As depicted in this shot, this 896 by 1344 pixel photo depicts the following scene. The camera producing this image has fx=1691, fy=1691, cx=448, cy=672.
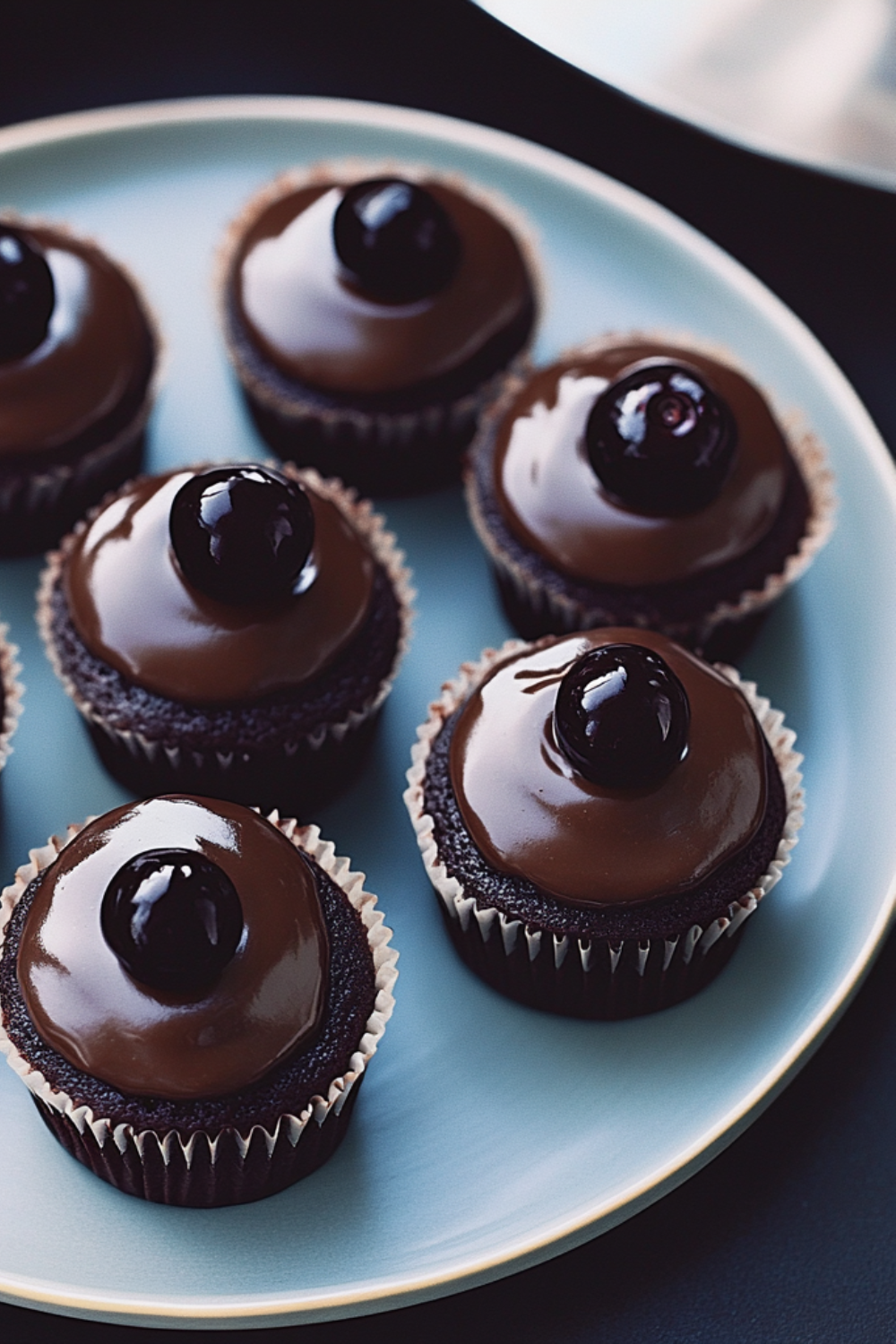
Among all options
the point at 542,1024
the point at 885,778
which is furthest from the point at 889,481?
the point at 542,1024

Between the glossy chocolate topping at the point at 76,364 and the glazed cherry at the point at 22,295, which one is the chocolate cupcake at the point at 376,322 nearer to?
the glossy chocolate topping at the point at 76,364

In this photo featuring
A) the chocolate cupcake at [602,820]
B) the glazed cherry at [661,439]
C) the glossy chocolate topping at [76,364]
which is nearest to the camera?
the chocolate cupcake at [602,820]

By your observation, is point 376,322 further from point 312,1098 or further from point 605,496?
point 312,1098

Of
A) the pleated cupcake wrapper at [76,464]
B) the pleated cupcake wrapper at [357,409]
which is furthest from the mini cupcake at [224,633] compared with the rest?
the pleated cupcake wrapper at [357,409]

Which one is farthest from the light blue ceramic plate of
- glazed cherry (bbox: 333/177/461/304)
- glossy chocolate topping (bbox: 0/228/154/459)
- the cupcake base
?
glazed cherry (bbox: 333/177/461/304)

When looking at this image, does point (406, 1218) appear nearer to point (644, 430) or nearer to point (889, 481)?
point (644, 430)

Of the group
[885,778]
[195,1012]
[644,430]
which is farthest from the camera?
[885,778]
